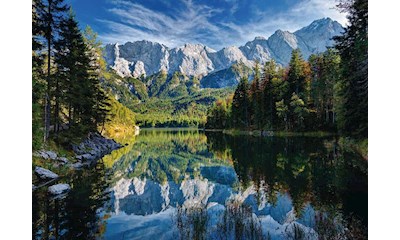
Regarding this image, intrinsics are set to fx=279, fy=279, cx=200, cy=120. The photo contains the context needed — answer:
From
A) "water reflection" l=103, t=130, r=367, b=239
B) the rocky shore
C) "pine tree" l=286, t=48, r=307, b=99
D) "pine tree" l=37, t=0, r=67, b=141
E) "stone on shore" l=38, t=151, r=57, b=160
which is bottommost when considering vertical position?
"water reflection" l=103, t=130, r=367, b=239

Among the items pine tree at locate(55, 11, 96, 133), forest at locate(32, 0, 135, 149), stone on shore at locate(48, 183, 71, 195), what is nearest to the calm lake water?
stone on shore at locate(48, 183, 71, 195)

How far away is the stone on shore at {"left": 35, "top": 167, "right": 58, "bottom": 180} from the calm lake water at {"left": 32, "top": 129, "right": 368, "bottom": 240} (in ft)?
2.82

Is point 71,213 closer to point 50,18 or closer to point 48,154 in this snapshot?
point 48,154

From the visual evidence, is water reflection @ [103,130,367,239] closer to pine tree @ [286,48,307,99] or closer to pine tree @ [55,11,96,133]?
pine tree @ [55,11,96,133]

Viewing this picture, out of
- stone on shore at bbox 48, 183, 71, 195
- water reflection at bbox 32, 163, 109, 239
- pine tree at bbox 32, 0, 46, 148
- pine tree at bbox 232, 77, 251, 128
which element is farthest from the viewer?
pine tree at bbox 232, 77, 251, 128

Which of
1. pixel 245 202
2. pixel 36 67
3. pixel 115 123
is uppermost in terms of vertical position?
pixel 36 67

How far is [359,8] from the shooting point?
10.0m

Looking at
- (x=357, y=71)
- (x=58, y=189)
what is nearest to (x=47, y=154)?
(x=58, y=189)

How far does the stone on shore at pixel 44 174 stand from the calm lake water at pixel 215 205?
859 millimetres

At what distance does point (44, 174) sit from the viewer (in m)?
12.8

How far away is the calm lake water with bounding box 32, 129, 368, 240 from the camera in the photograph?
742 cm

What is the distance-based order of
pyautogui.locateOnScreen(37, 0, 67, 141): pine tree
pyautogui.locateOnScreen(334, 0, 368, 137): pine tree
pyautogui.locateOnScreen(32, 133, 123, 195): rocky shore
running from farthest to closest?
1. pyautogui.locateOnScreen(37, 0, 67, 141): pine tree
2. pyautogui.locateOnScreen(32, 133, 123, 195): rocky shore
3. pyautogui.locateOnScreen(334, 0, 368, 137): pine tree

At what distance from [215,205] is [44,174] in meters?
8.12

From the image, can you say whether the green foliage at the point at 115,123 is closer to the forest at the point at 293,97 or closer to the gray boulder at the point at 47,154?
the gray boulder at the point at 47,154
